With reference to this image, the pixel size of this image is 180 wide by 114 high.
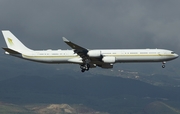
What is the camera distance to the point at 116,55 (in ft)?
273

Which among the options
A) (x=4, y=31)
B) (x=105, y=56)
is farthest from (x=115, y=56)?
(x=4, y=31)

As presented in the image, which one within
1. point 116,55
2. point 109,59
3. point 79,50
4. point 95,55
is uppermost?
point 79,50

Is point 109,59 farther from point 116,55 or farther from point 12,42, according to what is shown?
point 12,42

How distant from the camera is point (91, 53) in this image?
81375 millimetres

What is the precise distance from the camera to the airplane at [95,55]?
8225cm

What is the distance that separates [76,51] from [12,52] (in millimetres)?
17858

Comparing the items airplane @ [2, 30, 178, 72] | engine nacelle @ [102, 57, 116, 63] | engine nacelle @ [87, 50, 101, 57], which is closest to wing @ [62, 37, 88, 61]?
airplane @ [2, 30, 178, 72]

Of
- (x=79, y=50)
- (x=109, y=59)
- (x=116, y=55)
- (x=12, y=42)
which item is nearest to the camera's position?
(x=79, y=50)

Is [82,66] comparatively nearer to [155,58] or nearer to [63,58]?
[63,58]

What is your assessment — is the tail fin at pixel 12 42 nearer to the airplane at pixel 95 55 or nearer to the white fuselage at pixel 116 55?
the airplane at pixel 95 55

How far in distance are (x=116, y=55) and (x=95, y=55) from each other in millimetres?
5327

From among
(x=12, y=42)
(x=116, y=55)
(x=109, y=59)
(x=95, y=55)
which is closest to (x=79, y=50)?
(x=95, y=55)

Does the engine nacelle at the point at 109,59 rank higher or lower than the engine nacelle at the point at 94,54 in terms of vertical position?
lower

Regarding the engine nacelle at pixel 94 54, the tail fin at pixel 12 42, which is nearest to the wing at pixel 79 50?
the engine nacelle at pixel 94 54
